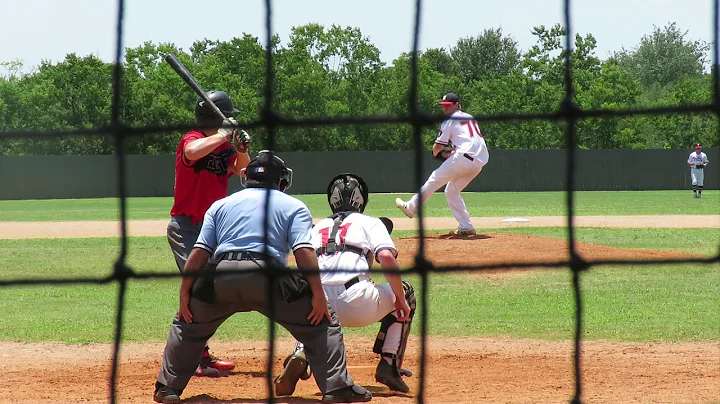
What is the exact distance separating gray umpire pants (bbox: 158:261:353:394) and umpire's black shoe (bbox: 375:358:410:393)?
0.49 m

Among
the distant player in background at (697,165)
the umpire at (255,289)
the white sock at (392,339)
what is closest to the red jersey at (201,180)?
the umpire at (255,289)

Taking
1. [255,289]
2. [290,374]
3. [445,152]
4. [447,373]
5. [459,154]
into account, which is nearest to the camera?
[255,289]

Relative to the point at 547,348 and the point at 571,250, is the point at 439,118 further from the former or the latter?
the point at 547,348

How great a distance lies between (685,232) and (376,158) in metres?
22.3

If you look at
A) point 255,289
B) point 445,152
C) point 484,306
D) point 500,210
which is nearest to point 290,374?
point 255,289

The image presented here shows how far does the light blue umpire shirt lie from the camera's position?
16.8 ft

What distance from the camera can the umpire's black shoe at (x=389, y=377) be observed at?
227 inches

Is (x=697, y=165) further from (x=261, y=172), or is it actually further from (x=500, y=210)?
(x=261, y=172)

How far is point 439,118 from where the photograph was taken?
3562 millimetres

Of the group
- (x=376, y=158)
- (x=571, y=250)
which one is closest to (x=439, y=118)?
(x=571, y=250)

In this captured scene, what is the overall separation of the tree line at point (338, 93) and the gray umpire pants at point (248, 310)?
44.5ft

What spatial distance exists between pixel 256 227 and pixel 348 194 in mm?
1004

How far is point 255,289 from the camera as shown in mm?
5004

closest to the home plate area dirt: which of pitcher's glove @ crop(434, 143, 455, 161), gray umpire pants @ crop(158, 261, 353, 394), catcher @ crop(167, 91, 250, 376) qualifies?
gray umpire pants @ crop(158, 261, 353, 394)
